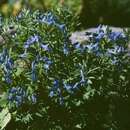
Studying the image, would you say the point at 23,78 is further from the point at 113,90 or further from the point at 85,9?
the point at 85,9

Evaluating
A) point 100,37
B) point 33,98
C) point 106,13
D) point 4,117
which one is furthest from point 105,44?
point 106,13

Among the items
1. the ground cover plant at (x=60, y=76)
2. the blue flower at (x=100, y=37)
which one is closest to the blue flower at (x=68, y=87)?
the ground cover plant at (x=60, y=76)

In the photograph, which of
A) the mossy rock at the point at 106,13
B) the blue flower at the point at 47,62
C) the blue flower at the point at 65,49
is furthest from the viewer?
the mossy rock at the point at 106,13

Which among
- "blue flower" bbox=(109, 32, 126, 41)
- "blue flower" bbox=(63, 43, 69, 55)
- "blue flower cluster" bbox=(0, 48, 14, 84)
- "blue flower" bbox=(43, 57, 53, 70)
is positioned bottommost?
"blue flower cluster" bbox=(0, 48, 14, 84)

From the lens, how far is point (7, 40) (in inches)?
204

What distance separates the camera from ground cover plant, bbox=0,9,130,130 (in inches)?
189

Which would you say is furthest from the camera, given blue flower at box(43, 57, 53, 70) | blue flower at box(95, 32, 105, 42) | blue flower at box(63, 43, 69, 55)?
blue flower at box(95, 32, 105, 42)

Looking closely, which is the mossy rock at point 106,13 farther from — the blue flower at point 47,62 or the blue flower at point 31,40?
the blue flower at point 47,62

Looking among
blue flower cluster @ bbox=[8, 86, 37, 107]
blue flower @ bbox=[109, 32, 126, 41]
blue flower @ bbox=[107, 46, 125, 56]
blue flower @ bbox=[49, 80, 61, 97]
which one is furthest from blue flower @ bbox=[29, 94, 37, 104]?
blue flower @ bbox=[109, 32, 126, 41]

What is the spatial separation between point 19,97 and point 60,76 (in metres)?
0.37

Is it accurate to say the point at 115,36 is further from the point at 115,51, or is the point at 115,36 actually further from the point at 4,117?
the point at 4,117

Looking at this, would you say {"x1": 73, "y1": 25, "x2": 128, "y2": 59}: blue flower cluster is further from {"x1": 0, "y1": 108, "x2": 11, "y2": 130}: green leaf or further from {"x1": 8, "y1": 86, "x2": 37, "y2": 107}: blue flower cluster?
{"x1": 0, "y1": 108, "x2": 11, "y2": 130}: green leaf

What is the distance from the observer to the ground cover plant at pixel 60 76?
4805 millimetres

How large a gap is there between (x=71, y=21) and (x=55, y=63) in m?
0.47
